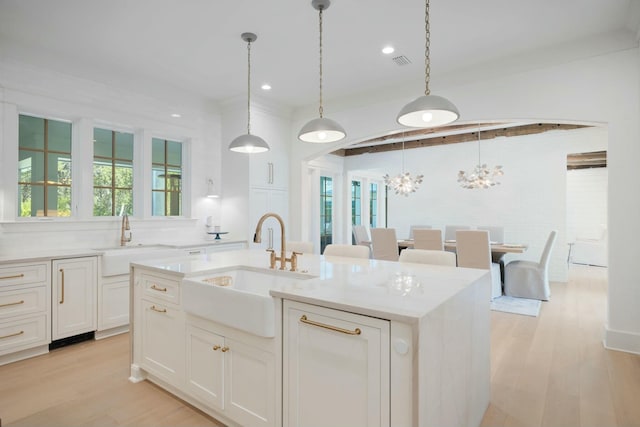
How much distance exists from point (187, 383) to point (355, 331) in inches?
54.4

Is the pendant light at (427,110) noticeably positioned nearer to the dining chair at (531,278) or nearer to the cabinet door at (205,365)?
the cabinet door at (205,365)

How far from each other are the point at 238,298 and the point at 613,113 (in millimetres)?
3721

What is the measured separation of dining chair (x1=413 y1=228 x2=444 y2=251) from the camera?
515cm

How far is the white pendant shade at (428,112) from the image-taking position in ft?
6.79

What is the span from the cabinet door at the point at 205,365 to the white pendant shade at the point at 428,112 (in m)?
1.76

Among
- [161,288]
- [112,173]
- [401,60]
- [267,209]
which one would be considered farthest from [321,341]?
[112,173]

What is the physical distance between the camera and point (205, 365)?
2.06 meters

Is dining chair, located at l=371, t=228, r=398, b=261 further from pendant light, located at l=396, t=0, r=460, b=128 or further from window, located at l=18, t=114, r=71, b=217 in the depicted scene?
window, located at l=18, t=114, r=71, b=217

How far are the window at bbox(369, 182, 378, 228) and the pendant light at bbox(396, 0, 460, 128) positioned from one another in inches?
257

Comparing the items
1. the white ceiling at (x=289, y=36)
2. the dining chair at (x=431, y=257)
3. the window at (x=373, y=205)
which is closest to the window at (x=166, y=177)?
the white ceiling at (x=289, y=36)

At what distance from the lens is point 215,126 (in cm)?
519

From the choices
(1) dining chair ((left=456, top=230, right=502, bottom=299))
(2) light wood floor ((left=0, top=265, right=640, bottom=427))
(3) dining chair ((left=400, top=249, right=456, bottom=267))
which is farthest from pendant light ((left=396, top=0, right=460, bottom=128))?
(1) dining chair ((left=456, top=230, right=502, bottom=299))

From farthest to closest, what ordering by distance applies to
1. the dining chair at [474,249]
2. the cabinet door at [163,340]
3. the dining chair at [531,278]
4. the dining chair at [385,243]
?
the dining chair at [385,243]
the dining chair at [531,278]
the dining chair at [474,249]
the cabinet door at [163,340]

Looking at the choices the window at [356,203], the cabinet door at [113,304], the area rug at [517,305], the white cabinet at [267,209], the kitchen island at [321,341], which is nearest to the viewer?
the kitchen island at [321,341]
